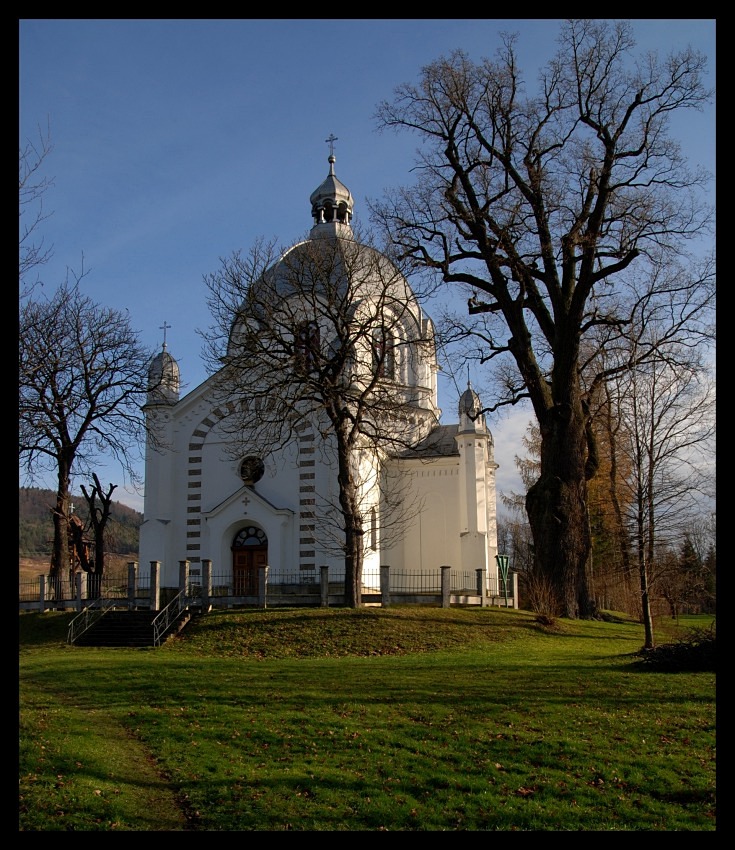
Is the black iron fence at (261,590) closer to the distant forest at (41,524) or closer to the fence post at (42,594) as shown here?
the fence post at (42,594)

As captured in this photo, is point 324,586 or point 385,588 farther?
point 385,588

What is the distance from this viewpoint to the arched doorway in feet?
103

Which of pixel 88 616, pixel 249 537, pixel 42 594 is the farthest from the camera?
pixel 249 537

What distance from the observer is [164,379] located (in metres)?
34.7

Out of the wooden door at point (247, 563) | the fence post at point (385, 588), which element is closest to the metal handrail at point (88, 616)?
the wooden door at point (247, 563)

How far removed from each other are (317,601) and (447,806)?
18166 millimetres

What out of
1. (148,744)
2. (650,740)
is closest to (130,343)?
(148,744)

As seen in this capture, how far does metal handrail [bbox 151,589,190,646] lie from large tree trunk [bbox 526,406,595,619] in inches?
413

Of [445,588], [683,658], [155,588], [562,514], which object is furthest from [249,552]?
[683,658]

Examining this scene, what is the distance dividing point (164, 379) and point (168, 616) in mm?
12349

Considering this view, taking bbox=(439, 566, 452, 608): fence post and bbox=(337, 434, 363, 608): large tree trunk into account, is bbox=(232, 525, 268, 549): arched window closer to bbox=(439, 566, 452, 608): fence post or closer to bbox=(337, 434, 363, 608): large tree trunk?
bbox=(337, 434, 363, 608): large tree trunk

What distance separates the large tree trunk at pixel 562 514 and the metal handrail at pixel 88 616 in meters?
13.1

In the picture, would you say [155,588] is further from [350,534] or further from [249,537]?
[350,534]

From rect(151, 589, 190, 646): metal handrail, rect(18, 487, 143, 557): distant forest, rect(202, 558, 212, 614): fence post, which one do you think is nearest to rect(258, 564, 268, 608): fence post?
rect(202, 558, 212, 614): fence post
